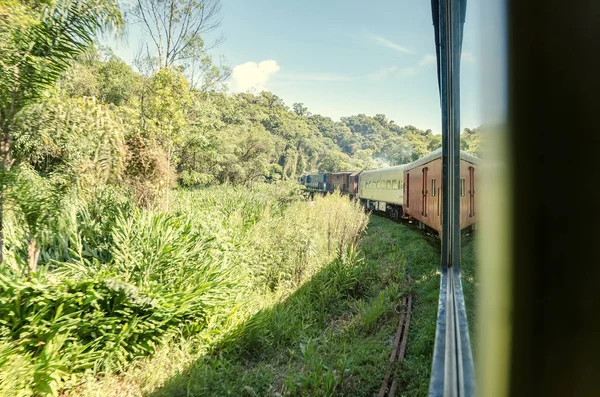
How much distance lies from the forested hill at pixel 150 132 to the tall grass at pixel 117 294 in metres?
0.54

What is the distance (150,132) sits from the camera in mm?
7301

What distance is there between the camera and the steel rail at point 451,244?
935 mm

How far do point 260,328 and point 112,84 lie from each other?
11511mm

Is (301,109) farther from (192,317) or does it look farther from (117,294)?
(117,294)

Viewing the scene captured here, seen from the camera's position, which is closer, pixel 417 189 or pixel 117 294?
pixel 117 294

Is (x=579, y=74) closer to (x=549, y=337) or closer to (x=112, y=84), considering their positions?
(x=549, y=337)

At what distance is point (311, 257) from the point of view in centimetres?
563

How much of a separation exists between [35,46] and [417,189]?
6.33 meters

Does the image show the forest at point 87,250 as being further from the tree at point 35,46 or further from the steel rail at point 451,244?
the steel rail at point 451,244

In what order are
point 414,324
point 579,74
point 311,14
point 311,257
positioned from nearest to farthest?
point 579,74, point 414,324, point 311,257, point 311,14

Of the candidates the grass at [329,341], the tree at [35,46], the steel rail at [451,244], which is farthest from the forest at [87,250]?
the steel rail at [451,244]

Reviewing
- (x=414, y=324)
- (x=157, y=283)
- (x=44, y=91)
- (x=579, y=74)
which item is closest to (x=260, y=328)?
(x=157, y=283)

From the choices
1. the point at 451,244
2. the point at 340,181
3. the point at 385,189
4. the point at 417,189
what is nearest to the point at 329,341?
the point at 451,244

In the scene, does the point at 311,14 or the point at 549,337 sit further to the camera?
the point at 311,14
